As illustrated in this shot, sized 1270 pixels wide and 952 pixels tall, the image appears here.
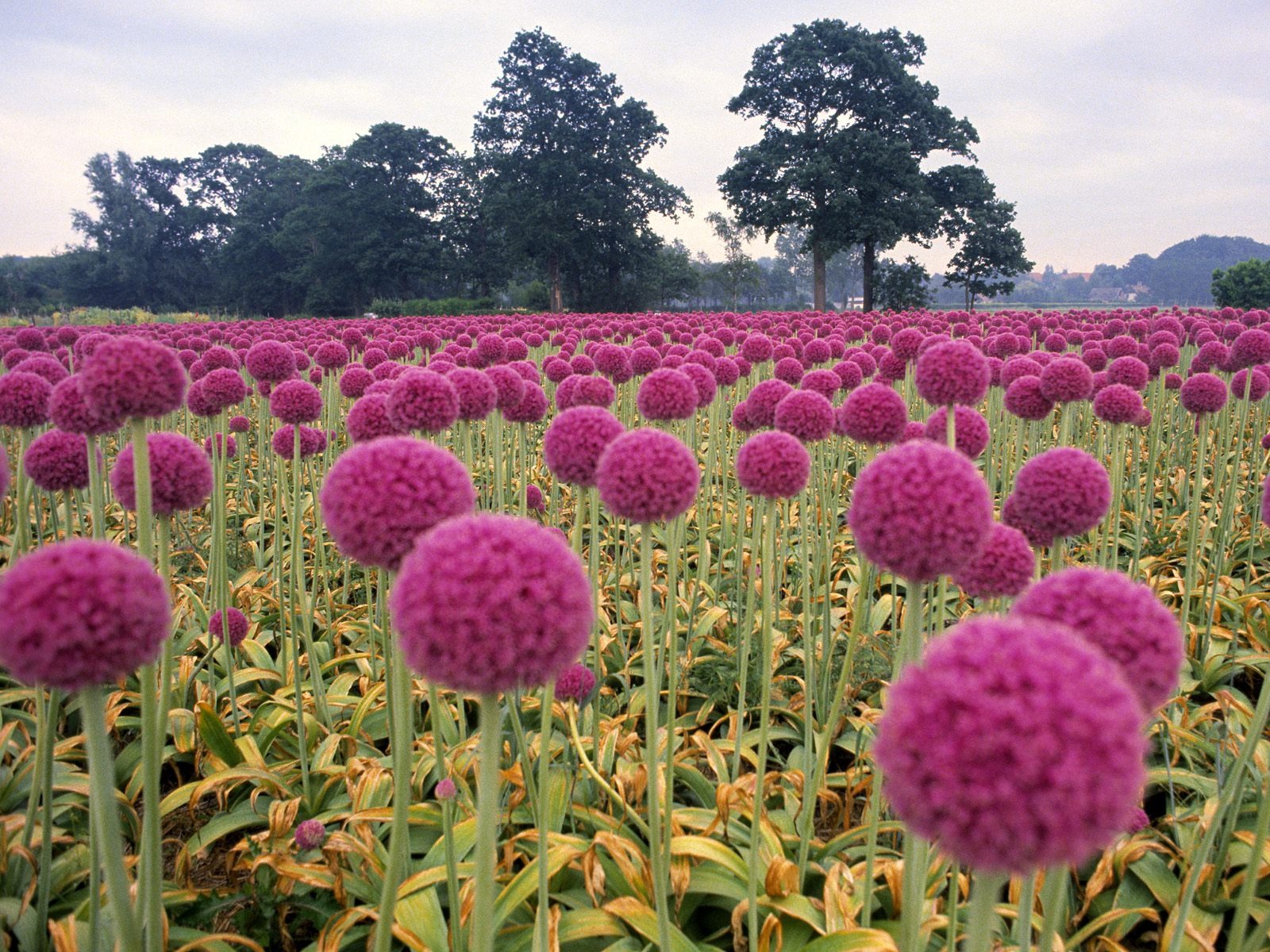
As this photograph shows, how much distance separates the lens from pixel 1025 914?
5.83 ft

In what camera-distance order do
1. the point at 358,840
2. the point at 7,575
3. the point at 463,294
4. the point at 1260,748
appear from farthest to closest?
1. the point at 463,294
2. the point at 1260,748
3. the point at 358,840
4. the point at 7,575

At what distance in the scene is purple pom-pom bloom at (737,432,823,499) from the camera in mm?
3131

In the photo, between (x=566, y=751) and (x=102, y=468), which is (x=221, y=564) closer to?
(x=102, y=468)

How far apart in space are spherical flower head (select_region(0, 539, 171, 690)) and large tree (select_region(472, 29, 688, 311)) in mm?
57390

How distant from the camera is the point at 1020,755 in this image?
1.09 m

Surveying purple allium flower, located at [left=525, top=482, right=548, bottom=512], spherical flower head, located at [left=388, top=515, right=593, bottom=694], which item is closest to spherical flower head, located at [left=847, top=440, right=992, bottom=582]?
spherical flower head, located at [left=388, top=515, right=593, bottom=694]

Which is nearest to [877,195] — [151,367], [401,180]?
[401,180]

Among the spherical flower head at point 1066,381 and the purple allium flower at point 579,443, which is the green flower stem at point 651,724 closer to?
the purple allium flower at point 579,443

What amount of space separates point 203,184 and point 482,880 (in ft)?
380

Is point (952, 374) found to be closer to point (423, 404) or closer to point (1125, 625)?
point (1125, 625)

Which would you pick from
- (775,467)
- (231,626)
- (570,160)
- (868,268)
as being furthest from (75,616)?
→ (570,160)

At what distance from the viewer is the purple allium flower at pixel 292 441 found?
220 inches

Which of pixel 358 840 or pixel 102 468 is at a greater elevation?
pixel 102 468

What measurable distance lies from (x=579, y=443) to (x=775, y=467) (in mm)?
835
